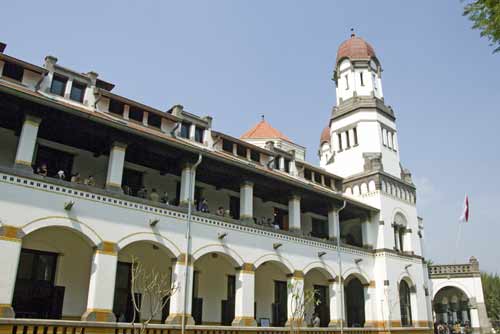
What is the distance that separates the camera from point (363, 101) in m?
34.2

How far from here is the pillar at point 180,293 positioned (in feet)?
59.0

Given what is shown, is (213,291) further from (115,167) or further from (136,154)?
(115,167)

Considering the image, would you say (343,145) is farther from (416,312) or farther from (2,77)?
(2,77)

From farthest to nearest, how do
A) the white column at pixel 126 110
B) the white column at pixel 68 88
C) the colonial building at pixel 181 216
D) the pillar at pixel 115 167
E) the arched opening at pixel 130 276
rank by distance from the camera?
the white column at pixel 126 110, the white column at pixel 68 88, the arched opening at pixel 130 276, the pillar at pixel 115 167, the colonial building at pixel 181 216

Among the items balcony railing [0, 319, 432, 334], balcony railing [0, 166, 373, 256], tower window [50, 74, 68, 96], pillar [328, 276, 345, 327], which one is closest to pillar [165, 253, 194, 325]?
balcony railing [0, 319, 432, 334]

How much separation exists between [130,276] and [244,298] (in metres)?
5.14

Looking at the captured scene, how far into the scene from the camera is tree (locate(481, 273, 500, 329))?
171 ft

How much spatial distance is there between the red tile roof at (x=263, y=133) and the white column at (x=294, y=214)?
55.5ft

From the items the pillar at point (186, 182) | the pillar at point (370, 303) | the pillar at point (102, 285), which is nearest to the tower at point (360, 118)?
the pillar at point (370, 303)

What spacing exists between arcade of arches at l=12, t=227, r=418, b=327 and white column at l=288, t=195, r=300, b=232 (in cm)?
233

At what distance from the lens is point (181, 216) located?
1947 centimetres

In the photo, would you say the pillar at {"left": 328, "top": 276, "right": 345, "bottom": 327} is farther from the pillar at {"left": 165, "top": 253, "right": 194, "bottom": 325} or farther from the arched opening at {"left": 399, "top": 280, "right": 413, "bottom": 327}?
the pillar at {"left": 165, "top": 253, "right": 194, "bottom": 325}

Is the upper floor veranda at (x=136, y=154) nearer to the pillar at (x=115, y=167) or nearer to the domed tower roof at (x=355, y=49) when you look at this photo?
the pillar at (x=115, y=167)

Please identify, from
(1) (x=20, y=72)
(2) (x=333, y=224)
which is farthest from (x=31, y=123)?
(2) (x=333, y=224)
